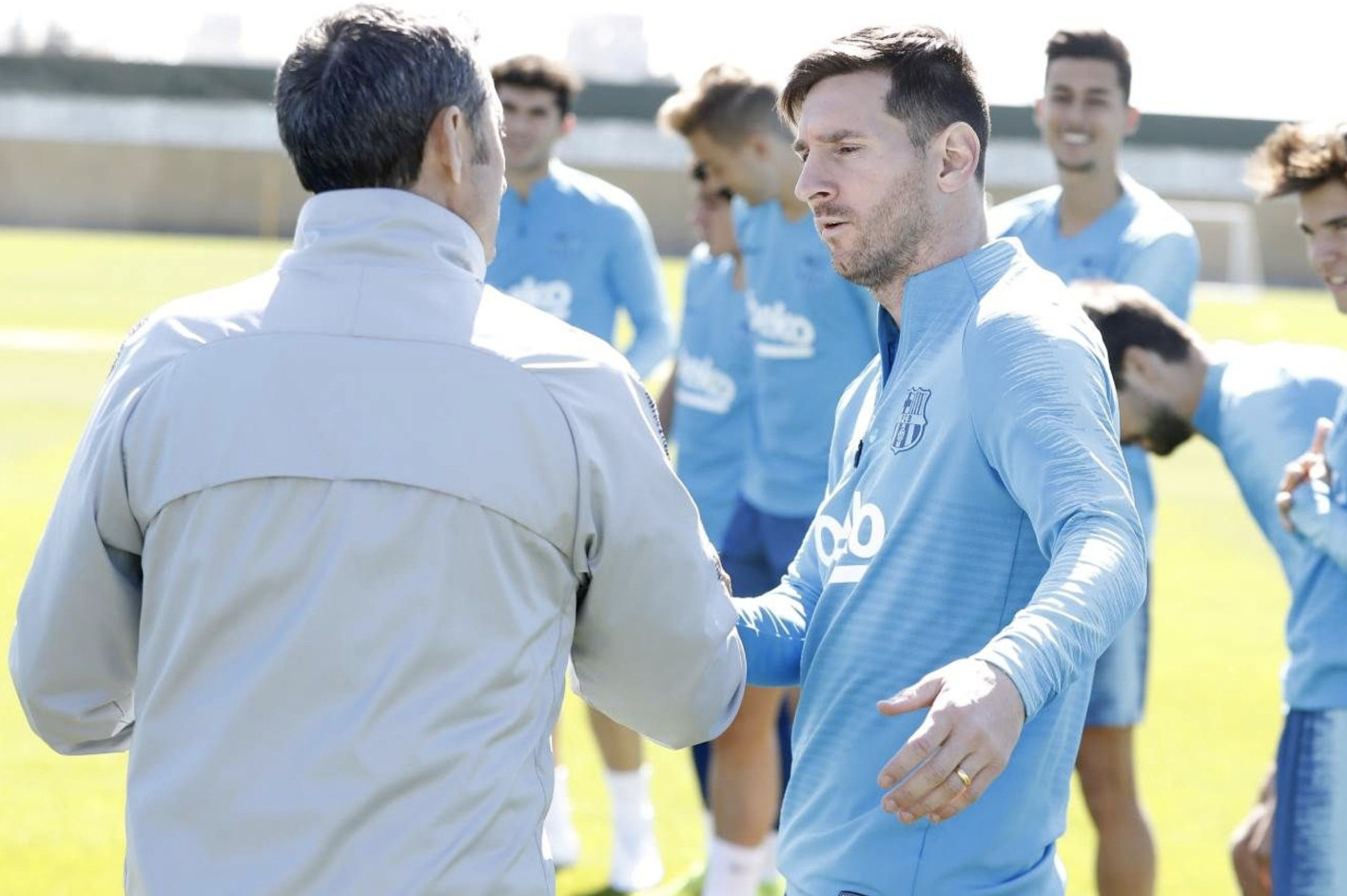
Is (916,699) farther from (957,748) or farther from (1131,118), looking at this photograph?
(1131,118)

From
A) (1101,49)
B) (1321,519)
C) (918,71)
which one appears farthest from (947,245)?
(1101,49)

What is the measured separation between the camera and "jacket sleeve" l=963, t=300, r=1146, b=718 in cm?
196

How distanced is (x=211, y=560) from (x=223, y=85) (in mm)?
44204

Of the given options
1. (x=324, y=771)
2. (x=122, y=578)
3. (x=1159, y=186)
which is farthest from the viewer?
(x=1159, y=186)

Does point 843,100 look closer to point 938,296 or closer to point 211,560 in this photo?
point 938,296

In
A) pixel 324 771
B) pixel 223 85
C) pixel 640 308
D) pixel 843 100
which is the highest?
pixel 843 100

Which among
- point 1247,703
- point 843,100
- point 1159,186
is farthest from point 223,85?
point 843,100

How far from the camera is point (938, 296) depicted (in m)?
2.49

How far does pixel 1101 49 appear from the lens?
17.8 feet

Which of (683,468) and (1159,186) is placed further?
(1159,186)

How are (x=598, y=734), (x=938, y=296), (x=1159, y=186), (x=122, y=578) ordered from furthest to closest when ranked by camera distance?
(x=1159, y=186) < (x=598, y=734) < (x=938, y=296) < (x=122, y=578)

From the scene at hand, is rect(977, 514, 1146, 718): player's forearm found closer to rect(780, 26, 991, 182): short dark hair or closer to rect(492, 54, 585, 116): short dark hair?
rect(780, 26, 991, 182): short dark hair

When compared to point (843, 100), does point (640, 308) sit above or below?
below

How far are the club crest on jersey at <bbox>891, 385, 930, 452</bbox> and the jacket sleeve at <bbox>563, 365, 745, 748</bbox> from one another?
333 mm
